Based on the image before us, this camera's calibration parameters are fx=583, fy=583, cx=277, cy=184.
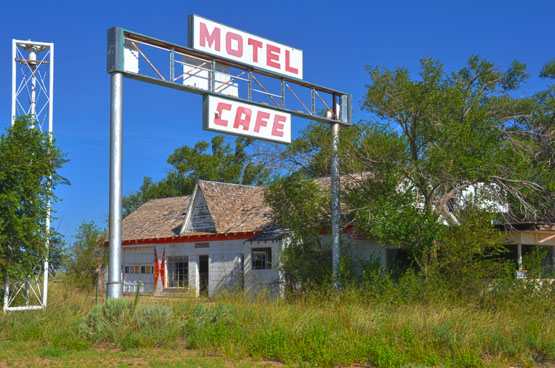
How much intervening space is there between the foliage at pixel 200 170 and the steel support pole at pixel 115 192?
3185 centimetres

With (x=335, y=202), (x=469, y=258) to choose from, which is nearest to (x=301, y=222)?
(x=335, y=202)

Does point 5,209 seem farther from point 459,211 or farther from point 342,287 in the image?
point 459,211

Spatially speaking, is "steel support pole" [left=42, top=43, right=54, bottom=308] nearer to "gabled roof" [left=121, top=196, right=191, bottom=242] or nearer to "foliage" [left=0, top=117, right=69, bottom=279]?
"foliage" [left=0, top=117, right=69, bottom=279]

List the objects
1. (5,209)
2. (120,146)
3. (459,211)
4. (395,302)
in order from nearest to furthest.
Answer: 1. (120,146)
2. (395,302)
3. (5,209)
4. (459,211)

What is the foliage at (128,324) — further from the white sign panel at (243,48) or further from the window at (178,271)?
the window at (178,271)

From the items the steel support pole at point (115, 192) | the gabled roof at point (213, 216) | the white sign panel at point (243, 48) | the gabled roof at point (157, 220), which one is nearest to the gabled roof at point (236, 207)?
the gabled roof at point (213, 216)

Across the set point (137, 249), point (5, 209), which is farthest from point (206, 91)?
point (137, 249)

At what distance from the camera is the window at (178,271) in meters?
27.5

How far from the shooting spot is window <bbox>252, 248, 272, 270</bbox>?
23.3 meters

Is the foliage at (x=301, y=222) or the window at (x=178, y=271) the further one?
the window at (x=178, y=271)

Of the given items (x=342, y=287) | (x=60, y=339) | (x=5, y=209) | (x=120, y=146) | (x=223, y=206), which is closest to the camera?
(x=60, y=339)

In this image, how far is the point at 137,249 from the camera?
1199 inches

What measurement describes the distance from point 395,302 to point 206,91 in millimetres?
6665

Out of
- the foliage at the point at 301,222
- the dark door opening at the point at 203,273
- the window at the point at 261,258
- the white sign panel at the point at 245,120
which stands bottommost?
the dark door opening at the point at 203,273
